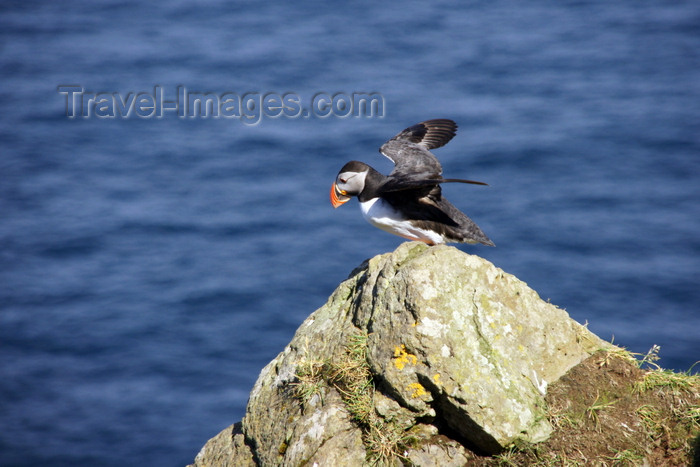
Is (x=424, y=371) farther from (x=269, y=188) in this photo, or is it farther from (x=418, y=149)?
(x=269, y=188)

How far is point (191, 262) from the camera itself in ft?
66.9

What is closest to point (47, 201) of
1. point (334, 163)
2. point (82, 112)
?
point (82, 112)

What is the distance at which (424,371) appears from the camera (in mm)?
5820

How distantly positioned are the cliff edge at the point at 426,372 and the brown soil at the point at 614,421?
0.05 metres

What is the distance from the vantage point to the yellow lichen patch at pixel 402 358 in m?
5.87

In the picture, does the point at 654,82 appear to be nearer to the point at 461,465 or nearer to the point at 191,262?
the point at 191,262

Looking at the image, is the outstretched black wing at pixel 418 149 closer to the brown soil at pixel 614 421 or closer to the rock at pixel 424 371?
the rock at pixel 424 371

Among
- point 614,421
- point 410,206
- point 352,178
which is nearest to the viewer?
point 614,421

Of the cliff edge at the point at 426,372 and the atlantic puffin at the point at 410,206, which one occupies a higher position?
the atlantic puffin at the point at 410,206

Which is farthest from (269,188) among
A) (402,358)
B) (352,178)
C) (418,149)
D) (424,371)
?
(424,371)

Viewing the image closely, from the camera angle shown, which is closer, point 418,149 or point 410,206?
point 410,206

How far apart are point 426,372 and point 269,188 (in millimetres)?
17049

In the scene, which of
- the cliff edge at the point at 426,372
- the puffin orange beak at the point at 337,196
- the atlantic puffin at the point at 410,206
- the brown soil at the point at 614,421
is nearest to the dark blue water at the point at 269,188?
the puffin orange beak at the point at 337,196

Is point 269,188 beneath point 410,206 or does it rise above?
beneath
